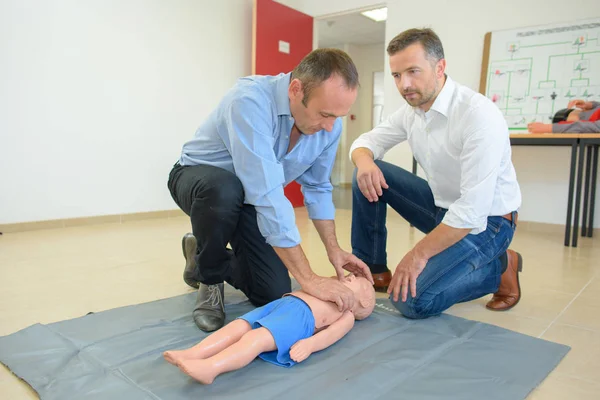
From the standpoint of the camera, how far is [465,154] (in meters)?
1.63

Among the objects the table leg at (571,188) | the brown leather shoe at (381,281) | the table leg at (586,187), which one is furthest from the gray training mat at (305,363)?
the table leg at (586,187)

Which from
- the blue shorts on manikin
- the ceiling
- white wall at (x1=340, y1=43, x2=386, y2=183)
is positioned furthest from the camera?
white wall at (x1=340, y1=43, x2=386, y2=183)

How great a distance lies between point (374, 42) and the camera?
331 inches

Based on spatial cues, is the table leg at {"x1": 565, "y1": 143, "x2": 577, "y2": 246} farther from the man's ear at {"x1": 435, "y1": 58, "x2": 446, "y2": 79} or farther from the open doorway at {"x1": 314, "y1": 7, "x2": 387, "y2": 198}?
the open doorway at {"x1": 314, "y1": 7, "x2": 387, "y2": 198}

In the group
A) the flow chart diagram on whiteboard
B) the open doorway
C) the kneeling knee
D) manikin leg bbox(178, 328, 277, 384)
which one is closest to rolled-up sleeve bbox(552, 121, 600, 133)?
the flow chart diagram on whiteboard

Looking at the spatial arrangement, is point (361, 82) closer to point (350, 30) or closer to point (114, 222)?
point (350, 30)

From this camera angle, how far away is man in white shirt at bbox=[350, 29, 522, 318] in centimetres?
158

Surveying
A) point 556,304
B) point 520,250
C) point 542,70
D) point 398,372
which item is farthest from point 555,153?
point 398,372

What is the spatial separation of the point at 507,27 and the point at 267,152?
3.60 m

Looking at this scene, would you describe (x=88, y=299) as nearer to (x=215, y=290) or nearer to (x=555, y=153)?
(x=215, y=290)

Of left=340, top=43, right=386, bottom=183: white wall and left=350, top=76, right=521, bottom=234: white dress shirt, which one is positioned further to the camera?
left=340, top=43, right=386, bottom=183: white wall

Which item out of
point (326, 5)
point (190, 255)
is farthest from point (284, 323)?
point (326, 5)

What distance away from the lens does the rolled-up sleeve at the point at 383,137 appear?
2.16 m

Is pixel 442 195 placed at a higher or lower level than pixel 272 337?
higher
